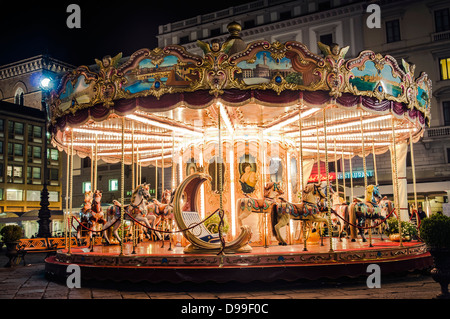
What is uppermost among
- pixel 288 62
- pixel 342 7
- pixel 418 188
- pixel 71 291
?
pixel 342 7

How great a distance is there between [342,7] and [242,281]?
98.4 feet

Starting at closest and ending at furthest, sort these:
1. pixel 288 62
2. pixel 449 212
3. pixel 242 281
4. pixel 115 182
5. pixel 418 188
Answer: pixel 242 281 < pixel 288 62 < pixel 449 212 < pixel 418 188 < pixel 115 182

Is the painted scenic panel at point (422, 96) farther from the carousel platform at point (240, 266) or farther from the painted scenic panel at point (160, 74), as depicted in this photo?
the painted scenic panel at point (160, 74)

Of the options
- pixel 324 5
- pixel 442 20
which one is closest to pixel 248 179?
pixel 442 20

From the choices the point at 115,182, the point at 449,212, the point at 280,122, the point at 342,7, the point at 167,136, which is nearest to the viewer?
the point at 280,122

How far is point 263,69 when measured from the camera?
9.93 metres

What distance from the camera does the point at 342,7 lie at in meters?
34.2

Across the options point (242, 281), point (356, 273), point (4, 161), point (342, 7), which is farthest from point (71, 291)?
point (4, 161)

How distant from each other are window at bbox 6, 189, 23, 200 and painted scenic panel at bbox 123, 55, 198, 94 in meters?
42.8

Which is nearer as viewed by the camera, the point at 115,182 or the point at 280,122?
the point at 280,122

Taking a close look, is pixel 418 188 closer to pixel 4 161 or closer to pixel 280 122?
pixel 280 122

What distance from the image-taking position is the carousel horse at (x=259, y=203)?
12047mm

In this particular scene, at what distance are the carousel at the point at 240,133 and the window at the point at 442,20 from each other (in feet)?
66.2

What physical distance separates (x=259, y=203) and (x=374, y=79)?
→ 14.3ft
